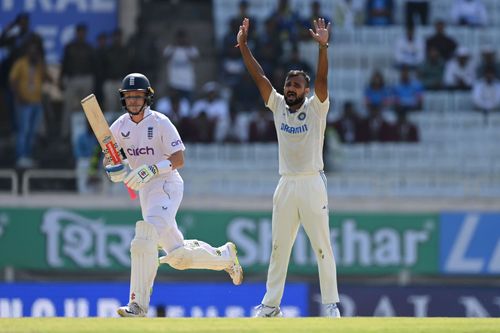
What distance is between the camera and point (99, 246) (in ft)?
62.1

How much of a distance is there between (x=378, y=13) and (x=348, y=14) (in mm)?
426

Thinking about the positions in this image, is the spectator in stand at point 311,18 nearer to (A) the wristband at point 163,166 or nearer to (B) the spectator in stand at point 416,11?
(B) the spectator in stand at point 416,11

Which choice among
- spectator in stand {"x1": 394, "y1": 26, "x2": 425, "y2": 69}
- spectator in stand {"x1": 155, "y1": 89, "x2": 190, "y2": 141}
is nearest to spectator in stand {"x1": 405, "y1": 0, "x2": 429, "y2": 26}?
spectator in stand {"x1": 394, "y1": 26, "x2": 425, "y2": 69}

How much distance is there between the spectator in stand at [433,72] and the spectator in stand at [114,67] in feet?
13.3

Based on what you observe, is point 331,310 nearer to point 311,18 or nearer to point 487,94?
point 487,94

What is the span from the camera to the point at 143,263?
37.7 feet

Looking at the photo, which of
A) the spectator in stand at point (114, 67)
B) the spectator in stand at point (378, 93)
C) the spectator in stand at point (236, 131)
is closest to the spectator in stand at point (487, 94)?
the spectator in stand at point (378, 93)

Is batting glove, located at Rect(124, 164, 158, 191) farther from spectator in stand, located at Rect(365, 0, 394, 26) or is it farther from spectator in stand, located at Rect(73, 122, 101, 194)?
spectator in stand, located at Rect(365, 0, 394, 26)

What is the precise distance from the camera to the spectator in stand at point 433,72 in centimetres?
2095

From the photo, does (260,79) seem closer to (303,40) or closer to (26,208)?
(26,208)

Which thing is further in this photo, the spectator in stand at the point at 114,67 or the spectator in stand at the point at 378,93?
the spectator in stand at the point at 114,67

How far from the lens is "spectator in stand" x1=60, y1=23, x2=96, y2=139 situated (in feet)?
67.7

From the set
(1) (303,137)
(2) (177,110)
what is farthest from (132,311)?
(2) (177,110)

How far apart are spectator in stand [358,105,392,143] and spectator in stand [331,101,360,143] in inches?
2.6
